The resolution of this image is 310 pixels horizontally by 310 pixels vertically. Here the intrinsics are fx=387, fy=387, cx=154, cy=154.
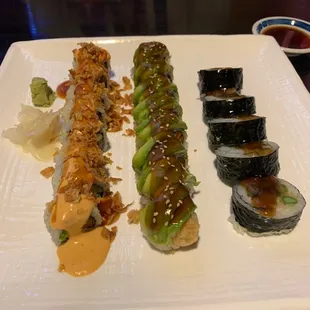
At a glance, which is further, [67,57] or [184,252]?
[67,57]

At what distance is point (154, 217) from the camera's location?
Result: 2162 mm

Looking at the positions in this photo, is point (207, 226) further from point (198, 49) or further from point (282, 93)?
point (198, 49)

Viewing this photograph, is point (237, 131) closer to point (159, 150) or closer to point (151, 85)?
point (159, 150)

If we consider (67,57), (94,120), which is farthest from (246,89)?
(67,57)

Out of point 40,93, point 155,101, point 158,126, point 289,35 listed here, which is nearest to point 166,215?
point 158,126

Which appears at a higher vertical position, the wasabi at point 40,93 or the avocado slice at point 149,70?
the avocado slice at point 149,70

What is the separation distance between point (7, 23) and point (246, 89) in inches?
130

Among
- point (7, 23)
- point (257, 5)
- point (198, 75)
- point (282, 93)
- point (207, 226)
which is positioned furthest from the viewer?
point (257, 5)

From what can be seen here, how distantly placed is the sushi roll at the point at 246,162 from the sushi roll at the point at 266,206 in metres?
0.08

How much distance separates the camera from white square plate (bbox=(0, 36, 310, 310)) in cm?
198

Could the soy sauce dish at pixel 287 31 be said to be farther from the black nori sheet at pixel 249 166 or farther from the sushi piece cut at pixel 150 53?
the black nori sheet at pixel 249 166

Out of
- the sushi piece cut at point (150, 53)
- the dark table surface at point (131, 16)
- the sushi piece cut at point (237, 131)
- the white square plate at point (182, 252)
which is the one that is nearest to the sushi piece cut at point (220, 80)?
the white square plate at point (182, 252)

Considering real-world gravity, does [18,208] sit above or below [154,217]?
below

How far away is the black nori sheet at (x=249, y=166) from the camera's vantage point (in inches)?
98.8
